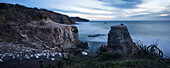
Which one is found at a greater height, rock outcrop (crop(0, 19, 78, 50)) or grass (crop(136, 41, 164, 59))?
rock outcrop (crop(0, 19, 78, 50))

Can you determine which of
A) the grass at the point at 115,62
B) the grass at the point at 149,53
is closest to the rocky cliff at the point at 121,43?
the grass at the point at 149,53

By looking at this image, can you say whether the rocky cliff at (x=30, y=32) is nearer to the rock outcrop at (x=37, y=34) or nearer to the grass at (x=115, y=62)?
the rock outcrop at (x=37, y=34)

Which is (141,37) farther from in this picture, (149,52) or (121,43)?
(149,52)

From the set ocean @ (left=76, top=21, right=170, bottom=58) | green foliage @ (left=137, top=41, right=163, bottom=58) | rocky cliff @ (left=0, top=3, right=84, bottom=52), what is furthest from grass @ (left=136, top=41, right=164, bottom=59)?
rocky cliff @ (left=0, top=3, right=84, bottom=52)

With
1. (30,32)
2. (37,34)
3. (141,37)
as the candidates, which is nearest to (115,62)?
(37,34)

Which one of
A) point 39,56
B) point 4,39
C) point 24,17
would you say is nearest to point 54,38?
point 24,17

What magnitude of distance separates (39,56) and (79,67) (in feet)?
10.1

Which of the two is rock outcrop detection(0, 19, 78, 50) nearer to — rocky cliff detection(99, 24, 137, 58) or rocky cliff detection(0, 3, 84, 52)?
rocky cliff detection(0, 3, 84, 52)

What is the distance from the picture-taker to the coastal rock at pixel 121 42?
11.0 metres

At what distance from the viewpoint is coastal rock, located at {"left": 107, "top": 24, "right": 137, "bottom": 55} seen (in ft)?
36.0

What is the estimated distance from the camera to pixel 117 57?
24.3 ft

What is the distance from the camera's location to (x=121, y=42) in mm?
11094

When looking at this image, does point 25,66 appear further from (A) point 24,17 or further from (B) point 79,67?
(A) point 24,17

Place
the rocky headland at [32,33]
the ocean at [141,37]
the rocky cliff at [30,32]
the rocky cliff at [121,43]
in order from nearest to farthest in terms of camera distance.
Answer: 1. the rocky headland at [32,33]
2. the rocky cliff at [30,32]
3. the rocky cliff at [121,43]
4. the ocean at [141,37]
